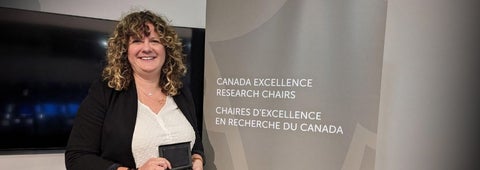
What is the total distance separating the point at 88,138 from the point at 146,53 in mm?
382

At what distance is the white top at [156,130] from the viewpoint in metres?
1.36

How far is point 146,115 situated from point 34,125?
1.17m

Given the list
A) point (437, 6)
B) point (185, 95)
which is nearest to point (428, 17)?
point (437, 6)

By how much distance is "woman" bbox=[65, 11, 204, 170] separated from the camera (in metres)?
1.29

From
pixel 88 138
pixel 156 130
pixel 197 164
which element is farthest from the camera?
pixel 197 164

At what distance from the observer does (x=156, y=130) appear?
1.39 metres

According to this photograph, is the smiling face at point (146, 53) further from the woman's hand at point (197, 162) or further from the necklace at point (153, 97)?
the woman's hand at point (197, 162)

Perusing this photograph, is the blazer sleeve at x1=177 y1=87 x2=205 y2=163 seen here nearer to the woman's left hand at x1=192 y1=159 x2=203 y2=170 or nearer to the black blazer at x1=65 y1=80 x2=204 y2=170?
the woman's left hand at x1=192 y1=159 x2=203 y2=170

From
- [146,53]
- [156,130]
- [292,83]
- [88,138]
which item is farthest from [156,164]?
[292,83]

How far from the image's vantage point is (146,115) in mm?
1404

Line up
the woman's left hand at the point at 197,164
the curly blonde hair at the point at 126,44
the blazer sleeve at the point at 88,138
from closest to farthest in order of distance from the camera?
the blazer sleeve at the point at 88,138 < the curly blonde hair at the point at 126,44 < the woman's left hand at the point at 197,164

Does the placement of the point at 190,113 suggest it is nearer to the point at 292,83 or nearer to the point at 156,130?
the point at 156,130

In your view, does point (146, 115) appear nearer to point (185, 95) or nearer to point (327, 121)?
point (185, 95)

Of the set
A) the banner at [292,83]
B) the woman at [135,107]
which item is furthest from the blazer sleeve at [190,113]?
the banner at [292,83]
